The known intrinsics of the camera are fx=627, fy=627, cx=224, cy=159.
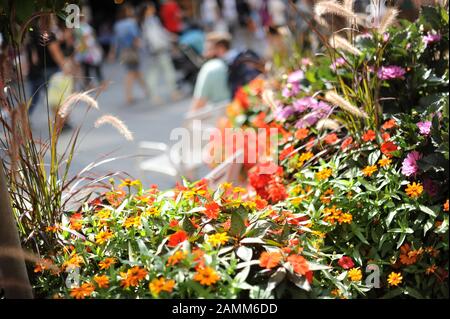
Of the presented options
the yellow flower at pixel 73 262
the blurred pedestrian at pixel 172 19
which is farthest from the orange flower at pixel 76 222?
the blurred pedestrian at pixel 172 19

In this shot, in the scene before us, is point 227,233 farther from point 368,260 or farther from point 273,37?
point 273,37

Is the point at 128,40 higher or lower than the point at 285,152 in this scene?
higher

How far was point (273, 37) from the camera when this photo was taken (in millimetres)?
5961

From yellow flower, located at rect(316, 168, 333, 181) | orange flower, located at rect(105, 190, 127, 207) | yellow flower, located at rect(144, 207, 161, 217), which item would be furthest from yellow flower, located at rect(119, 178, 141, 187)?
yellow flower, located at rect(316, 168, 333, 181)

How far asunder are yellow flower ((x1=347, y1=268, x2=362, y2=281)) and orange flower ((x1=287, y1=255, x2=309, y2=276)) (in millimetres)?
311

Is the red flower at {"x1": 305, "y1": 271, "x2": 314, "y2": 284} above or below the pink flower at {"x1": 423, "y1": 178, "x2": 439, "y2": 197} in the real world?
below

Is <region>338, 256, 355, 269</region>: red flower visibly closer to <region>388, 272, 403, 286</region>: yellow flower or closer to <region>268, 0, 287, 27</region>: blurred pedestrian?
<region>388, 272, 403, 286</region>: yellow flower

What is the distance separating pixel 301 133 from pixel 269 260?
1.33m

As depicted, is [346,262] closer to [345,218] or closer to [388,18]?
[345,218]

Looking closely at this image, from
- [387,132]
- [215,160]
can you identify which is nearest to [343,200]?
[387,132]

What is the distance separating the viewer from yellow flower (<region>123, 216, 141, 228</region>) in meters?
2.39

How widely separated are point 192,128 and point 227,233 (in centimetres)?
290

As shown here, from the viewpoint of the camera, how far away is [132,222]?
7.89 ft

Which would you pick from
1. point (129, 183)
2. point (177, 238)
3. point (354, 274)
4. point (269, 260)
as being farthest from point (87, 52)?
point (269, 260)
